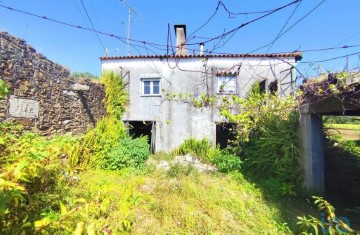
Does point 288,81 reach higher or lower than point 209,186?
higher

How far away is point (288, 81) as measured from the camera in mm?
10203

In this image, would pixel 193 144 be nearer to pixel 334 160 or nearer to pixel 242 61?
pixel 242 61

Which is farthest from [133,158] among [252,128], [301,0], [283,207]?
[301,0]

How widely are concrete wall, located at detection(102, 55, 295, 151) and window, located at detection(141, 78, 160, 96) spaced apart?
0.65 ft

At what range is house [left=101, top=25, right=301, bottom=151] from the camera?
10.2 meters

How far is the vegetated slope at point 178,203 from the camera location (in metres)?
3.92

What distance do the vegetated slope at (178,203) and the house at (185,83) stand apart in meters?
3.62

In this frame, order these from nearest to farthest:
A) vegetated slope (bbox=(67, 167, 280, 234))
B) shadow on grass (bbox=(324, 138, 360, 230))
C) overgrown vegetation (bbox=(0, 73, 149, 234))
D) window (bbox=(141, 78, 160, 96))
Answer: overgrown vegetation (bbox=(0, 73, 149, 234)) < vegetated slope (bbox=(67, 167, 280, 234)) < shadow on grass (bbox=(324, 138, 360, 230)) < window (bbox=(141, 78, 160, 96))

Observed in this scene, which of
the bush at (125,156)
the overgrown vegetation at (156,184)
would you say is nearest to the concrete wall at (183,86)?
the overgrown vegetation at (156,184)

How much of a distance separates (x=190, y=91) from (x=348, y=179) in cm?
607

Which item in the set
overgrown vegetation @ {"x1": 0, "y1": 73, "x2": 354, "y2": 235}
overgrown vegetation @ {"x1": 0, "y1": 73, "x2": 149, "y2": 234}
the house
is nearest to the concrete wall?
the house

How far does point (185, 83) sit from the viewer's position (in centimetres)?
1049

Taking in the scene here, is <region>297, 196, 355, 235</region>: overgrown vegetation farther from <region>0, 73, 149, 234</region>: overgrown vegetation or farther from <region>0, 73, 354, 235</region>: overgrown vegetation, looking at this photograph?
<region>0, 73, 149, 234</region>: overgrown vegetation

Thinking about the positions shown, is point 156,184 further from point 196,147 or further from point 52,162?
point 196,147
